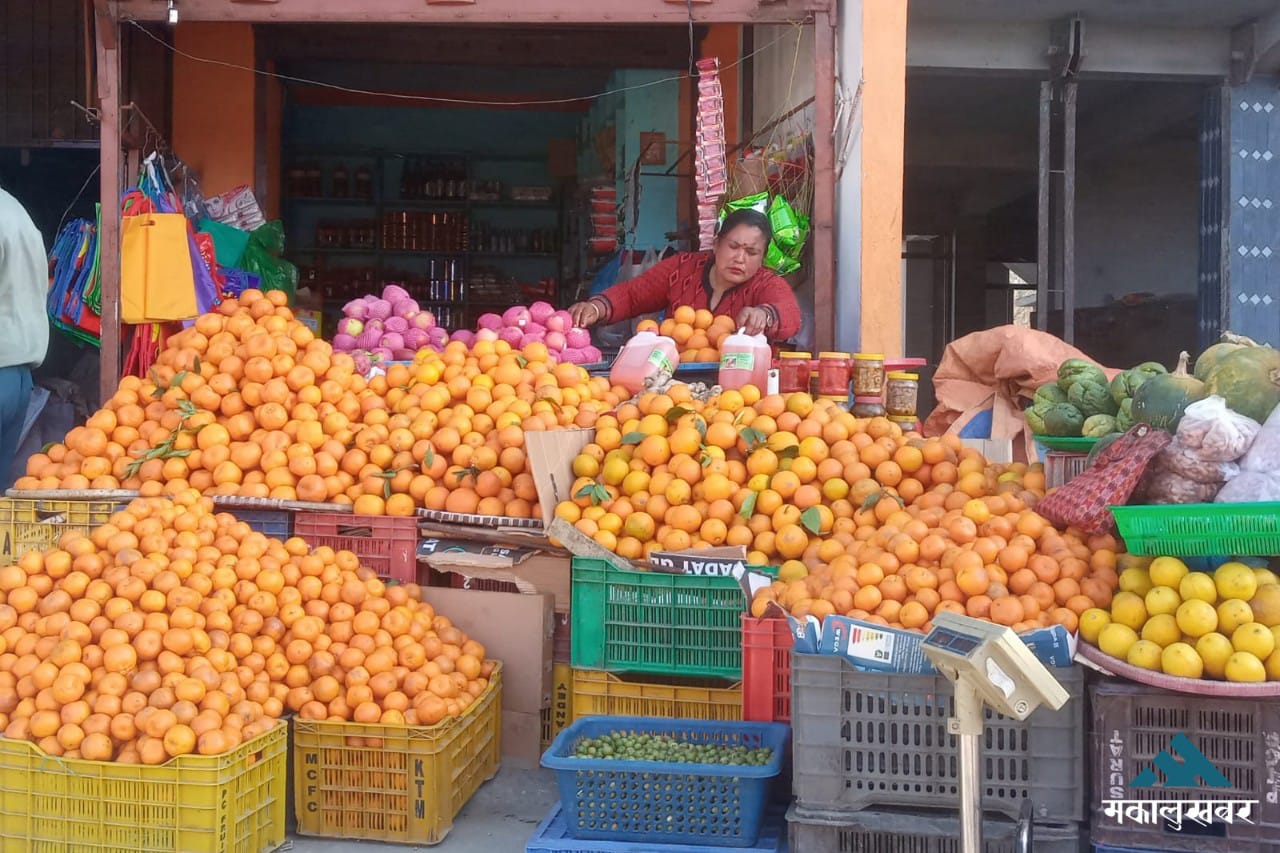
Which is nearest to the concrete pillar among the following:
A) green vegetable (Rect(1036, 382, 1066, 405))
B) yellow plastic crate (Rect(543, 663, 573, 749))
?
green vegetable (Rect(1036, 382, 1066, 405))

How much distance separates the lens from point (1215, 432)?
3.06 meters

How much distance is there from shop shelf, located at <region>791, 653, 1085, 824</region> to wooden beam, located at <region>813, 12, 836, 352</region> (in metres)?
3.22

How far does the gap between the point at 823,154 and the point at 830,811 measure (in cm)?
380

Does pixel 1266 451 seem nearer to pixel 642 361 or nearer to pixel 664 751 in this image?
pixel 664 751

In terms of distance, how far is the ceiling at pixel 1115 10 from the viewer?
26.0ft

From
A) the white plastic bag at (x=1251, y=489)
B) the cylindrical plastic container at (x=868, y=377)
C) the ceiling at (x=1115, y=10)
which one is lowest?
the white plastic bag at (x=1251, y=489)

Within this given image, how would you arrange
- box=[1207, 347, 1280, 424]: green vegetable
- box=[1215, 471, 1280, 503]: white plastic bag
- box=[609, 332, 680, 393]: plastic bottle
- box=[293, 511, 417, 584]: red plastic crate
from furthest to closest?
1. box=[609, 332, 680, 393]: plastic bottle
2. box=[293, 511, 417, 584]: red plastic crate
3. box=[1207, 347, 1280, 424]: green vegetable
4. box=[1215, 471, 1280, 503]: white plastic bag

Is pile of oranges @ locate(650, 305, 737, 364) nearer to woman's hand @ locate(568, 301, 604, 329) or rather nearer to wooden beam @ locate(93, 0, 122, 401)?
woman's hand @ locate(568, 301, 604, 329)

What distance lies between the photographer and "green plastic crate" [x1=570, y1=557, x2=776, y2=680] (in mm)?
3773

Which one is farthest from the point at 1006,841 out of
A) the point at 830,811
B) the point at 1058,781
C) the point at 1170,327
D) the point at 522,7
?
the point at 1170,327

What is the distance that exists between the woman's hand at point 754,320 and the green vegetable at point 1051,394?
4.48 feet

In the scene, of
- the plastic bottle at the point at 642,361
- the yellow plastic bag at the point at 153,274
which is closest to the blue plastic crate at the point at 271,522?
the plastic bottle at the point at 642,361

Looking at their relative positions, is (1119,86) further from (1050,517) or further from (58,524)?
(58,524)

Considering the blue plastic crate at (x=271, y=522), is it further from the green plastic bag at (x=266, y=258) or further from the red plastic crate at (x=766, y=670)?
the green plastic bag at (x=266, y=258)
